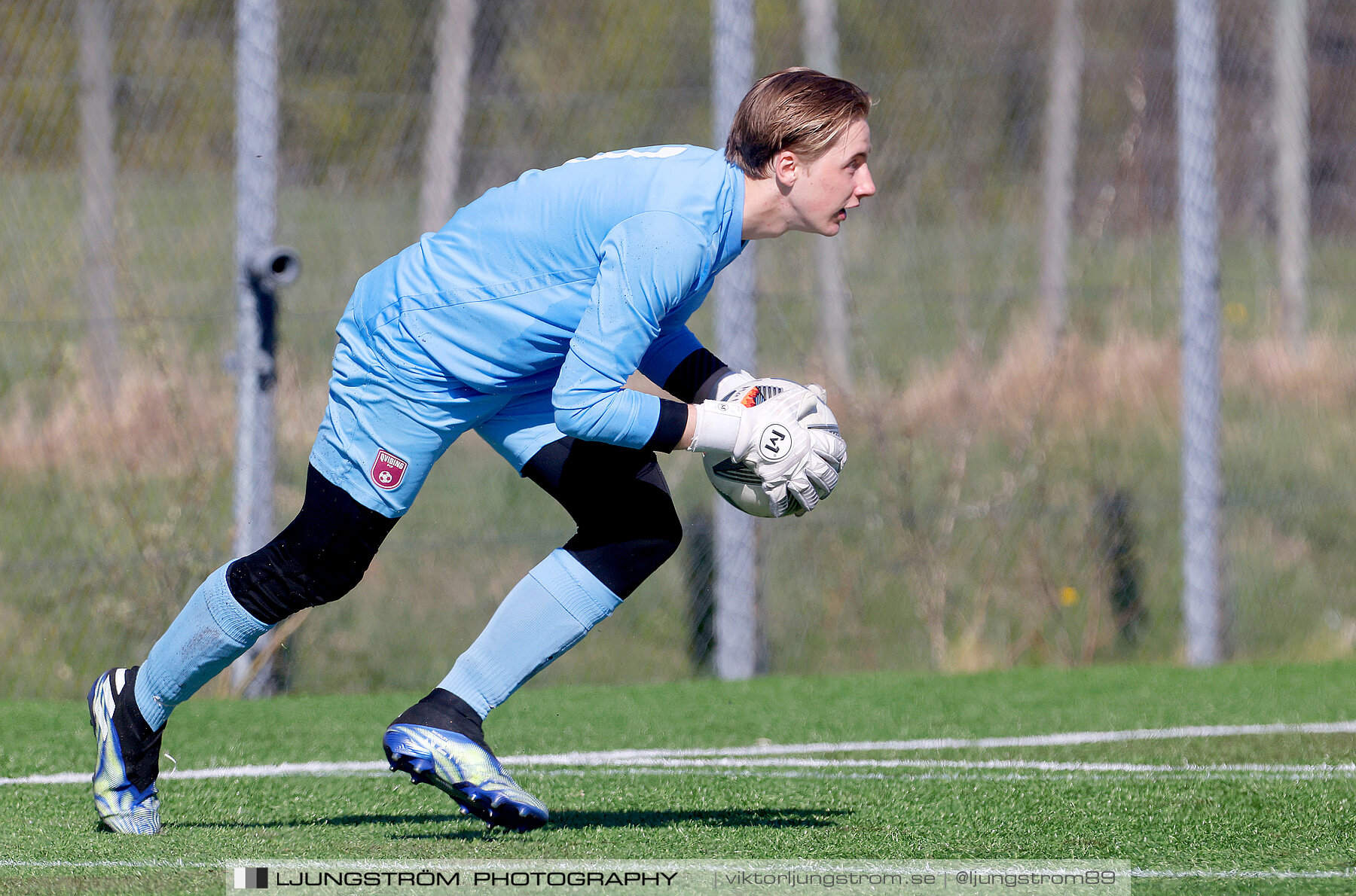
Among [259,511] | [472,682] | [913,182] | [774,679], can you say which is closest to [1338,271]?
[913,182]

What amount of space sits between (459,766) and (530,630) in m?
0.38

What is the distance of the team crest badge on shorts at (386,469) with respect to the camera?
11.3 ft

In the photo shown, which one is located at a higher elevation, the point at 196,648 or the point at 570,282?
the point at 570,282

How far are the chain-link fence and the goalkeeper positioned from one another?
318cm

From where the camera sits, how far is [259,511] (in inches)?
255

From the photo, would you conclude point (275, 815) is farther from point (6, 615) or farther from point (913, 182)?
point (913, 182)

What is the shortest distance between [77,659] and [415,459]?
3794 mm

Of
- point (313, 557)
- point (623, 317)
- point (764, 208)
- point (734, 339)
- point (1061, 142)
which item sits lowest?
point (313, 557)

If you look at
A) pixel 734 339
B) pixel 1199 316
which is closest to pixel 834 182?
pixel 734 339

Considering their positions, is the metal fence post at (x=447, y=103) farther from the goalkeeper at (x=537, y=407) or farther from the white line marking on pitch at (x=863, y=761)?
the goalkeeper at (x=537, y=407)

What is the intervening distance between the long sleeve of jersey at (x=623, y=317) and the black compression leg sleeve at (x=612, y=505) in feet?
1.28

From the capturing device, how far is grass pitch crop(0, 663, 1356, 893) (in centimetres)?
336

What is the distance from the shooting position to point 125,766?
12.0ft

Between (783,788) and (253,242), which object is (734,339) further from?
(783,788)
